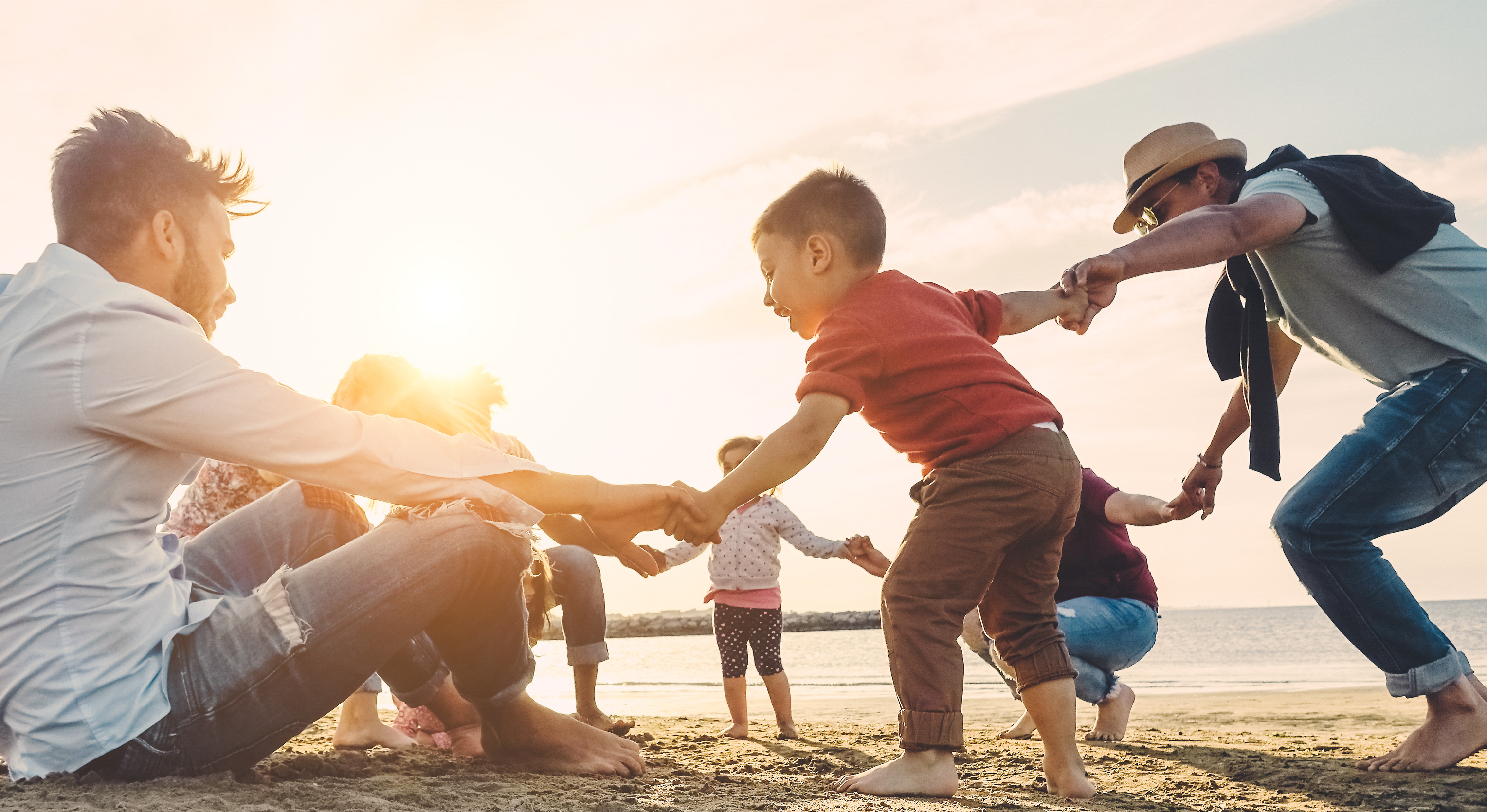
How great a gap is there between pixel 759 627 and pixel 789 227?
3.03 m

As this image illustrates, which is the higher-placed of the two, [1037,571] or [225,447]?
[225,447]

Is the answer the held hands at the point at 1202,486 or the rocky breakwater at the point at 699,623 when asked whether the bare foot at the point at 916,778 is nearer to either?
the held hands at the point at 1202,486

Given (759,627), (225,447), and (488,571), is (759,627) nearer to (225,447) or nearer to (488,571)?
(488,571)

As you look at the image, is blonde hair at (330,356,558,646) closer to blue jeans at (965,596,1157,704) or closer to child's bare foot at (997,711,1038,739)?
blue jeans at (965,596,1157,704)

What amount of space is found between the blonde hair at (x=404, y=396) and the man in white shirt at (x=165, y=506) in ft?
2.95

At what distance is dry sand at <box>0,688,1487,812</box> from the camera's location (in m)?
1.93

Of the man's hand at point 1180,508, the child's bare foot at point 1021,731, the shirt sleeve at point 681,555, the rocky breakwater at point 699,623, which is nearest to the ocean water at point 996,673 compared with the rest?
the rocky breakwater at point 699,623

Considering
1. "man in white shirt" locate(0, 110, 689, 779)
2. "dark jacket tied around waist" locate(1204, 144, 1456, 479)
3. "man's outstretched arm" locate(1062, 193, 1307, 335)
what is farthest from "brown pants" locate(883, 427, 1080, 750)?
"dark jacket tied around waist" locate(1204, 144, 1456, 479)

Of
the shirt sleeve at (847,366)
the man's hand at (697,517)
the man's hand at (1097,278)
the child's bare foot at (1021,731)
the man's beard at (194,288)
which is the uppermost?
the man's hand at (1097,278)

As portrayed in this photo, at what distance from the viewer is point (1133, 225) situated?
3738mm

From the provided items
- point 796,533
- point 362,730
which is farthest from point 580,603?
point 796,533

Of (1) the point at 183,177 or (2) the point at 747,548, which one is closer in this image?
(1) the point at 183,177

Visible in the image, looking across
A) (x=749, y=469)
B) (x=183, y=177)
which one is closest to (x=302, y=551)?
(x=183, y=177)

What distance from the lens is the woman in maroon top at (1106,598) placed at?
3.98 m
